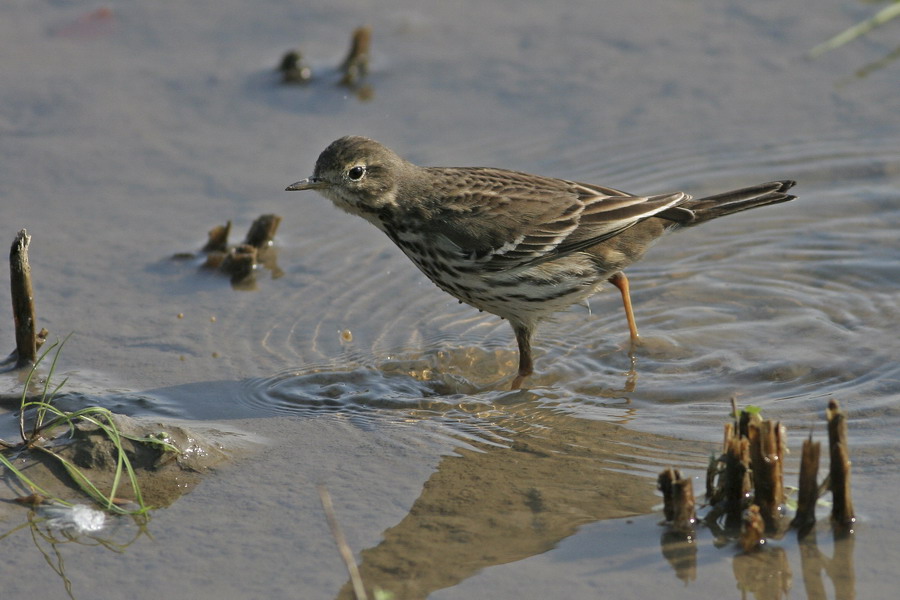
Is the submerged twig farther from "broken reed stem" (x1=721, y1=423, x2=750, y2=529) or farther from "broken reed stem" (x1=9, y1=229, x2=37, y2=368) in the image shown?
"broken reed stem" (x1=9, y1=229, x2=37, y2=368)

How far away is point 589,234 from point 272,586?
3917 mm

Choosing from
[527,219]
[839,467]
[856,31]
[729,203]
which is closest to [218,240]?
[527,219]

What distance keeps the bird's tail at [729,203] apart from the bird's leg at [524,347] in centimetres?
129

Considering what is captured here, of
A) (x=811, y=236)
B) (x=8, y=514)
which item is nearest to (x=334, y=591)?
(x=8, y=514)

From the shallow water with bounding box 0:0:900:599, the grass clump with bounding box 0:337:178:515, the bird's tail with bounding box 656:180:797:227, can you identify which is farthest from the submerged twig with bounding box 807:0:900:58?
the grass clump with bounding box 0:337:178:515

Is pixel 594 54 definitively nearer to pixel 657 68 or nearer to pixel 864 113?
pixel 657 68

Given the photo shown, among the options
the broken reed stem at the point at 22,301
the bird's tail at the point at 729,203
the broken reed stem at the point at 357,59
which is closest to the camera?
the broken reed stem at the point at 22,301

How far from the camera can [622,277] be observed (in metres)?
8.83

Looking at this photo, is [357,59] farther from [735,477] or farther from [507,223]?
[735,477]

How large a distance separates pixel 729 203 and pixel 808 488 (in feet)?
11.3

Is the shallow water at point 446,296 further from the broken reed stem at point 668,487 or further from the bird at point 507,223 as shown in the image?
the bird at point 507,223

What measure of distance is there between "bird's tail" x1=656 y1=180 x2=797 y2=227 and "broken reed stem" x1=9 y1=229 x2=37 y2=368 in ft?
14.2

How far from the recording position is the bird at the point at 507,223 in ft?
27.4

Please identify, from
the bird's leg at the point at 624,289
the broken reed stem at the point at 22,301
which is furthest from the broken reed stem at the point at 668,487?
the broken reed stem at the point at 22,301
